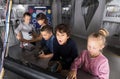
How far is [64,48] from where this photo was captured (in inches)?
62.6

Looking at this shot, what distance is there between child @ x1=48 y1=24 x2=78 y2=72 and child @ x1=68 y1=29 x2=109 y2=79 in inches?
7.9

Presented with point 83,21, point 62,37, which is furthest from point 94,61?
point 83,21

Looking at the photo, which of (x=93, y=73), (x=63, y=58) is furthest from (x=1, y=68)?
(x=63, y=58)

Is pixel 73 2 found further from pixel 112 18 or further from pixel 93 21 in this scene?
pixel 112 18

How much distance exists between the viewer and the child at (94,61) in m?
1.22

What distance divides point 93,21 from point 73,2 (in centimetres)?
85

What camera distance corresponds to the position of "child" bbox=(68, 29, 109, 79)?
1215 millimetres

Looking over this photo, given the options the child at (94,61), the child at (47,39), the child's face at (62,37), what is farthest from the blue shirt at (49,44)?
the child at (94,61)

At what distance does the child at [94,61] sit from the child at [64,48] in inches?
7.9

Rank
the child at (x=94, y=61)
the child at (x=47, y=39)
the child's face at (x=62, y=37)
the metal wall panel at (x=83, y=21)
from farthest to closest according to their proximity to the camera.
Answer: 1. the metal wall panel at (x=83, y=21)
2. the child at (x=47, y=39)
3. the child's face at (x=62, y=37)
4. the child at (x=94, y=61)

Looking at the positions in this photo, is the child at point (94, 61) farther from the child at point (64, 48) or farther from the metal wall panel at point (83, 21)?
the metal wall panel at point (83, 21)

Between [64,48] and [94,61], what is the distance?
380 mm

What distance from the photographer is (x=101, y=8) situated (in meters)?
4.04

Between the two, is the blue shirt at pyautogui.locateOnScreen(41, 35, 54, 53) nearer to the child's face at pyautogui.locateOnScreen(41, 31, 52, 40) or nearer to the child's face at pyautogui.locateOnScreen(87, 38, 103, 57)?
the child's face at pyautogui.locateOnScreen(41, 31, 52, 40)
